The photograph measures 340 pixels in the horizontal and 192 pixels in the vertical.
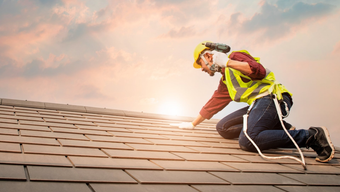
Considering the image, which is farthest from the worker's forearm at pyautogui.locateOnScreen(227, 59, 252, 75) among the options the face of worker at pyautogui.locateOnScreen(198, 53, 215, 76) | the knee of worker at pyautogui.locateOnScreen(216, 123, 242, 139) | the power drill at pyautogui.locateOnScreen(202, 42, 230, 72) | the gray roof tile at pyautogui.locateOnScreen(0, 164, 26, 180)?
the gray roof tile at pyautogui.locateOnScreen(0, 164, 26, 180)

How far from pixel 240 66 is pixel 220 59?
0.72ft

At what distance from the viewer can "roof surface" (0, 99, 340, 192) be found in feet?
3.59

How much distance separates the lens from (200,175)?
1.38 meters

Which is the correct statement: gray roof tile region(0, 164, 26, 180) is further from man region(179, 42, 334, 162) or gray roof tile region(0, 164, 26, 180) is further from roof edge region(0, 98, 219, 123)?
roof edge region(0, 98, 219, 123)

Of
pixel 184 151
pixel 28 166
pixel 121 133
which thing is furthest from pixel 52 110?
pixel 28 166

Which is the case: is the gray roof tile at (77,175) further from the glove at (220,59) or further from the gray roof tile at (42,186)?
the glove at (220,59)

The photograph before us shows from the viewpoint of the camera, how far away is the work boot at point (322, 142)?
209 cm

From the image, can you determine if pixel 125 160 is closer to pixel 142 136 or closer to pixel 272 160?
pixel 142 136

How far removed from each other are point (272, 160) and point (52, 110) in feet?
8.78

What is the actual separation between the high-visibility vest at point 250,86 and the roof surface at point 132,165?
525 millimetres

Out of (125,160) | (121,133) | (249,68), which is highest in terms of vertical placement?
(249,68)

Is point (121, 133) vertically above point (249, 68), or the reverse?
point (249, 68)

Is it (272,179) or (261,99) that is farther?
(261,99)

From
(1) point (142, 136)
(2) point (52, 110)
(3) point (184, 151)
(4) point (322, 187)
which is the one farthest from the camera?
(2) point (52, 110)
